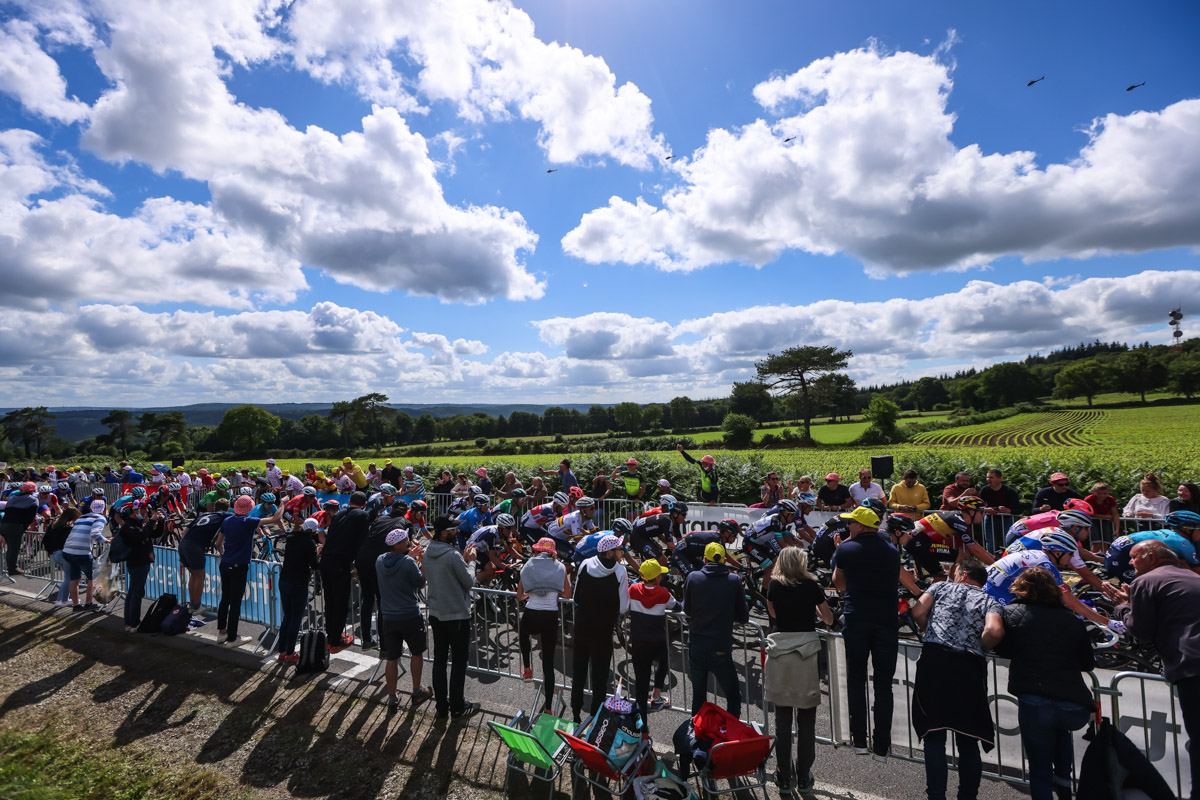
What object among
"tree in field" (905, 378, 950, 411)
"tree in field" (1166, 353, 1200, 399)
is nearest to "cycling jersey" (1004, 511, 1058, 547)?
"tree in field" (1166, 353, 1200, 399)

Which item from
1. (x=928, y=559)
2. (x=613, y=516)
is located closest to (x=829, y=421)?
(x=613, y=516)

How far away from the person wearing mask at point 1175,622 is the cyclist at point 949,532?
83.1 inches

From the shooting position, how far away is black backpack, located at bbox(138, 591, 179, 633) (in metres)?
7.84

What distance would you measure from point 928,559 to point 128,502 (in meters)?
11.9

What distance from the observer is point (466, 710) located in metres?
5.68

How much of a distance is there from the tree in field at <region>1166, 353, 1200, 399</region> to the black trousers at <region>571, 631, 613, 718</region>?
61.3 m

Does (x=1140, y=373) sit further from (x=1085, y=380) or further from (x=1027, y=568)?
(x=1027, y=568)

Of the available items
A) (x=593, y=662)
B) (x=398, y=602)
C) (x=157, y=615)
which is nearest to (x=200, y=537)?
(x=157, y=615)

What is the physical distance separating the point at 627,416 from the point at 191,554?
8660 centimetres

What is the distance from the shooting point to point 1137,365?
48.7m

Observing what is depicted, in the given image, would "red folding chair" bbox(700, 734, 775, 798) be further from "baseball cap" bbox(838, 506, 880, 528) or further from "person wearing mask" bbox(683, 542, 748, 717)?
"baseball cap" bbox(838, 506, 880, 528)

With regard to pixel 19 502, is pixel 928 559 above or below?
below

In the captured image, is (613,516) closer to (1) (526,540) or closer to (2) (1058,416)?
(1) (526,540)

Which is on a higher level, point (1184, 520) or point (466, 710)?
point (1184, 520)
